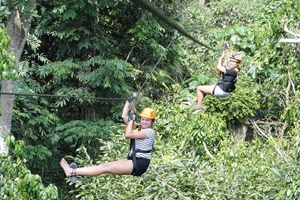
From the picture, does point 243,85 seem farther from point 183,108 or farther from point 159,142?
point 159,142

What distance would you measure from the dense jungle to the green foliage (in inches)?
82.2

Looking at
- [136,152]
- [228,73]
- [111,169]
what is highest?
[228,73]

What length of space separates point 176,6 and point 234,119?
203cm

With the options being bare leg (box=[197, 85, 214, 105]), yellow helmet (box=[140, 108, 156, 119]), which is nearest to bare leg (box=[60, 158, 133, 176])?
yellow helmet (box=[140, 108, 156, 119])

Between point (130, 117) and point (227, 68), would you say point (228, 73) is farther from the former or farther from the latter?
point (130, 117)

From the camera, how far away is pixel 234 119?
380 inches

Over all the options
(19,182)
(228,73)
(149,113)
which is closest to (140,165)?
(149,113)

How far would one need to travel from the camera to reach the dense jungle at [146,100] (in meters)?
6.46

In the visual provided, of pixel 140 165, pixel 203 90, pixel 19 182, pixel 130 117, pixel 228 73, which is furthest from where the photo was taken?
pixel 203 90

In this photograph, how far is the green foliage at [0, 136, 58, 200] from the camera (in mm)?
3718

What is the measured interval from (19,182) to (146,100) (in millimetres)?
5628

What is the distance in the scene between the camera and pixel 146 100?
30.3 feet

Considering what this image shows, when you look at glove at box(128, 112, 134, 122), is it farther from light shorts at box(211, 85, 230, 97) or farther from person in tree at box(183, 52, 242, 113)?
light shorts at box(211, 85, 230, 97)

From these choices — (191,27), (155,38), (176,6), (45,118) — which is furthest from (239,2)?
(45,118)
